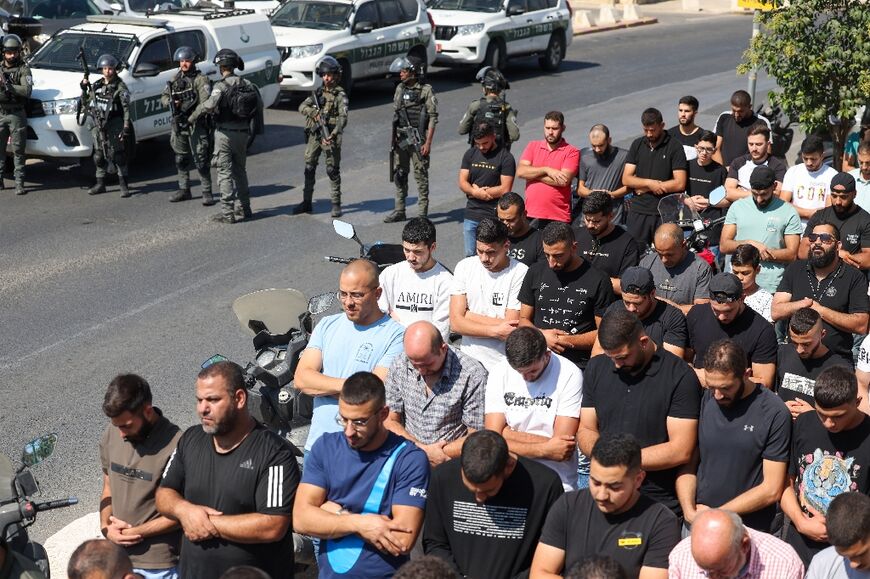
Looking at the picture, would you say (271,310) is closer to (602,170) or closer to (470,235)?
(470,235)

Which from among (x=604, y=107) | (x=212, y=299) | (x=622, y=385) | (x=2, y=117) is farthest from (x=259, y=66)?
(x=622, y=385)

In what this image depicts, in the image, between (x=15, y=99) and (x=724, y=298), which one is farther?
(x=15, y=99)

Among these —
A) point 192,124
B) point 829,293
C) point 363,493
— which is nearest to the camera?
point 363,493

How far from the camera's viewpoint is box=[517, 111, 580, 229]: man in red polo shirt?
442 inches

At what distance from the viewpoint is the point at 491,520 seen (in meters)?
5.48

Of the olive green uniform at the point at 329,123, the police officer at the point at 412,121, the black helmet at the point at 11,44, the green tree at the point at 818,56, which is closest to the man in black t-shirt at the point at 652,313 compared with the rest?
the green tree at the point at 818,56

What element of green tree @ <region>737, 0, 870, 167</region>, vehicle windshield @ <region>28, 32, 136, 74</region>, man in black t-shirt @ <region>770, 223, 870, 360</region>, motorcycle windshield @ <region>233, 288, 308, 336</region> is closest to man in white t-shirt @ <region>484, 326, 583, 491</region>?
man in black t-shirt @ <region>770, 223, 870, 360</region>

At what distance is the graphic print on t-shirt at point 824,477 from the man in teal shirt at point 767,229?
3.61 metres

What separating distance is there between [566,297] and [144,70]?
1083 cm

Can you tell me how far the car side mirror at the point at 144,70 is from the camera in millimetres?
16781

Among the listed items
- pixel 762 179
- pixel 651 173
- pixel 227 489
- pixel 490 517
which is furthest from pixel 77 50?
pixel 490 517

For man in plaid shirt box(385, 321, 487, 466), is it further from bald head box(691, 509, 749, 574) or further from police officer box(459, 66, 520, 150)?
police officer box(459, 66, 520, 150)

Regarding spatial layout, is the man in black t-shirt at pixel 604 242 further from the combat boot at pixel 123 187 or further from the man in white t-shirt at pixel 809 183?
the combat boot at pixel 123 187

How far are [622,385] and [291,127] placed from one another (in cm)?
1507
